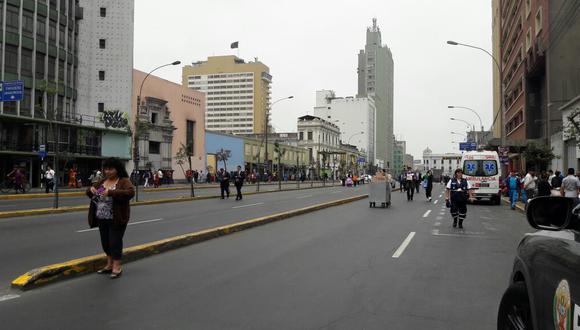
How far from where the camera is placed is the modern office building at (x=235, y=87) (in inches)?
5517

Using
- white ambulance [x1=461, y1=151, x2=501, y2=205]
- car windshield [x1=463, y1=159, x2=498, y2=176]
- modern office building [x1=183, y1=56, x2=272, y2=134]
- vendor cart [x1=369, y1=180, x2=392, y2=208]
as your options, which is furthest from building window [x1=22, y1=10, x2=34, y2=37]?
modern office building [x1=183, y1=56, x2=272, y2=134]

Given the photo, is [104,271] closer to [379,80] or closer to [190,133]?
[190,133]

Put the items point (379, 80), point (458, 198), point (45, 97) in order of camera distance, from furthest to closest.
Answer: point (379, 80), point (45, 97), point (458, 198)

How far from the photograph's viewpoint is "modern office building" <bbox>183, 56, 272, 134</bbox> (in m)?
140

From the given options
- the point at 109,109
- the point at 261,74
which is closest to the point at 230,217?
A: the point at 109,109

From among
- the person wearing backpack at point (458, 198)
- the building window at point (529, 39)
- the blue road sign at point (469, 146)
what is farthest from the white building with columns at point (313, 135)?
the person wearing backpack at point (458, 198)

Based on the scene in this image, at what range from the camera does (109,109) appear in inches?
1922

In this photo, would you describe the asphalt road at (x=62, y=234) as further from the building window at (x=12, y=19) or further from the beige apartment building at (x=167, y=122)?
the beige apartment building at (x=167, y=122)

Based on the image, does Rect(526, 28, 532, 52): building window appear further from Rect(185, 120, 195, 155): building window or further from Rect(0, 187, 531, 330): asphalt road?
Rect(185, 120, 195, 155): building window

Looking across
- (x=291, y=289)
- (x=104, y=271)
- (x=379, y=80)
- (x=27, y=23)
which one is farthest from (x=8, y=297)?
(x=379, y=80)

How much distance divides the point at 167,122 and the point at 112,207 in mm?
51439

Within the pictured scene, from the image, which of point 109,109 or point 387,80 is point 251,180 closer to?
point 109,109

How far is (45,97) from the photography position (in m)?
40.6

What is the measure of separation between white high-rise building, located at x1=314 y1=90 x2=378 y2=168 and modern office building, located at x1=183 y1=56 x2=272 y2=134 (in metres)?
17.3
